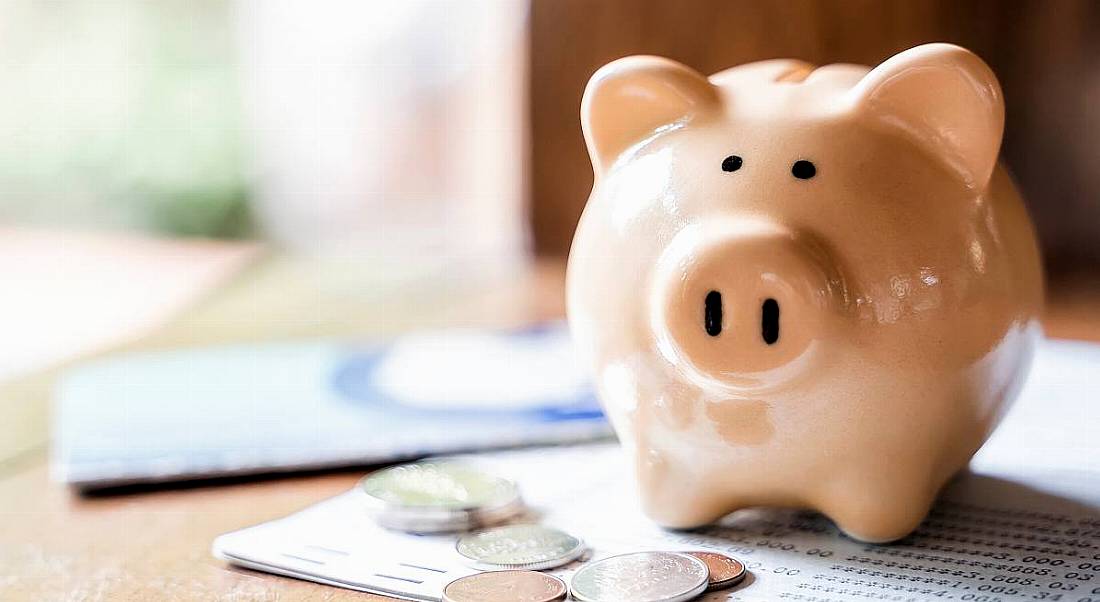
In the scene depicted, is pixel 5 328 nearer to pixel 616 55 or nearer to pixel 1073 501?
pixel 616 55

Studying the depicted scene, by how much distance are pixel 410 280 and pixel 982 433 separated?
51.8 inches

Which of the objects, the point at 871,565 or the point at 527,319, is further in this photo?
the point at 527,319

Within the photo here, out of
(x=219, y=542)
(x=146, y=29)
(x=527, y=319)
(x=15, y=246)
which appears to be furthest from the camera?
(x=146, y=29)

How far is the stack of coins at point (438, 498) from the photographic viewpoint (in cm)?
74

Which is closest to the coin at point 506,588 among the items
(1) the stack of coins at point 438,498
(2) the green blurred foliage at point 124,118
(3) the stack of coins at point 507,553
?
(3) the stack of coins at point 507,553

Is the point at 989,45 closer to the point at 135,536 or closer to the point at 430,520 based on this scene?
the point at 430,520

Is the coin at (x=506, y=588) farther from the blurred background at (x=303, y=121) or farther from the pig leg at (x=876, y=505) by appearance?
the blurred background at (x=303, y=121)

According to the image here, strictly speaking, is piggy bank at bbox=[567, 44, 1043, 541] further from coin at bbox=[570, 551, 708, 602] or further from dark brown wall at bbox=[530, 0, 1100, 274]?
dark brown wall at bbox=[530, 0, 1100, 274]

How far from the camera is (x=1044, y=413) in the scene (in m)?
1.00

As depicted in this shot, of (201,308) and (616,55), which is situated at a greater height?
(616,55)

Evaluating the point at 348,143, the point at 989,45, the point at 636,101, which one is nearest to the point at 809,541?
the point at 636,101

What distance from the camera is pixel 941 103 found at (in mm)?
652

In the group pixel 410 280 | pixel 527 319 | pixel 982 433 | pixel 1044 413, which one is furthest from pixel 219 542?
pixel 410 280

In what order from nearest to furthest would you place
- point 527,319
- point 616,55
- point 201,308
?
point 527,319 → point 201,308 → point 616,55
